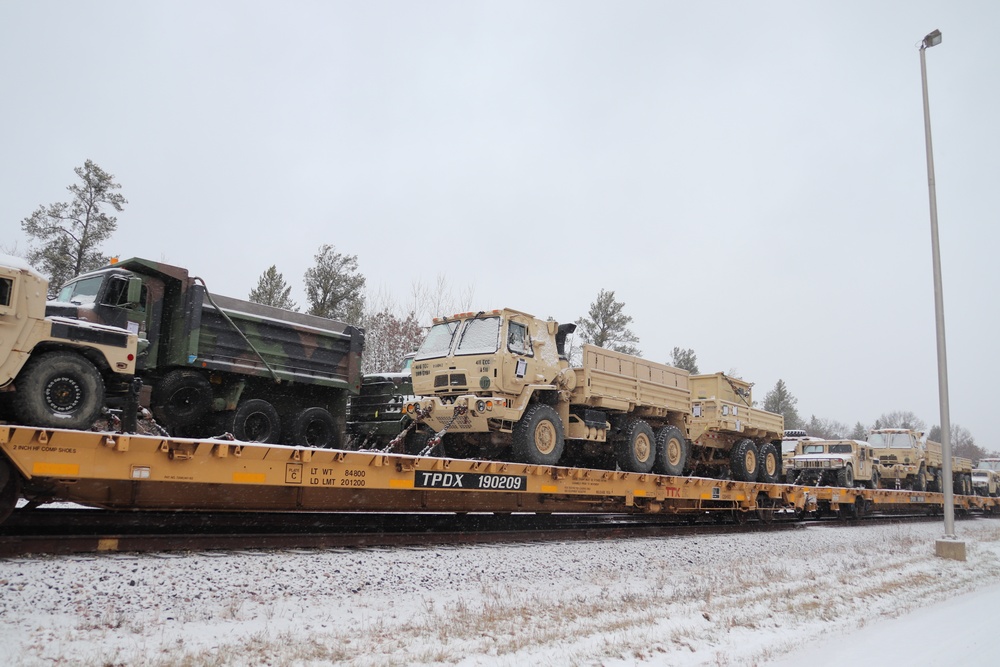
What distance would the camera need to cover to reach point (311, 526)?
895 cm

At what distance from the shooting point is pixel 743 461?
15.7 metres

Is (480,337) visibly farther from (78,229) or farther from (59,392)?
(78,229)

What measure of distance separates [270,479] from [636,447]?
708 cm

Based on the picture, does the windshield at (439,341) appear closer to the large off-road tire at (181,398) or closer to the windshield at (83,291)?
the large off-road tire at (181,398)

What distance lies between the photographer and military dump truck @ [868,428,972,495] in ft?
81.3

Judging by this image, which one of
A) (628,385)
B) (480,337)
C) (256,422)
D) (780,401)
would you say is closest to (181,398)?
(256,422)

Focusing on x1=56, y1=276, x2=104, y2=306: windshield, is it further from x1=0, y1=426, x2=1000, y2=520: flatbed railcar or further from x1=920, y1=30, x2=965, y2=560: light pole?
x1=920, y1=30, x2=965, y2=560: light pole

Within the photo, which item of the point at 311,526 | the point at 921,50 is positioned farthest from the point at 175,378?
the point at 921,50

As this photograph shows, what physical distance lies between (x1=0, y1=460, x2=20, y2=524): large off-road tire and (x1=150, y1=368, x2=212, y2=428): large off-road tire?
4.82 meters

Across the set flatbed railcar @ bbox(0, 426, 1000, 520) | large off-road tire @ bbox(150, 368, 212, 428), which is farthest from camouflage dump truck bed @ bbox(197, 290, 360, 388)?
flatbed railcar @ bbox(0, 426, 1000, 520)

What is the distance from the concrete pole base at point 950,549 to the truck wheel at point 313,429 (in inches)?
425

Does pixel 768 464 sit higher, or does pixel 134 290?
pixel 134 290

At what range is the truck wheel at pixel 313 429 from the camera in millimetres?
11992

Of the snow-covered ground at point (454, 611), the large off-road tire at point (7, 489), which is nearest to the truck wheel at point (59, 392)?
the large off-road tire at point (7, 489)
